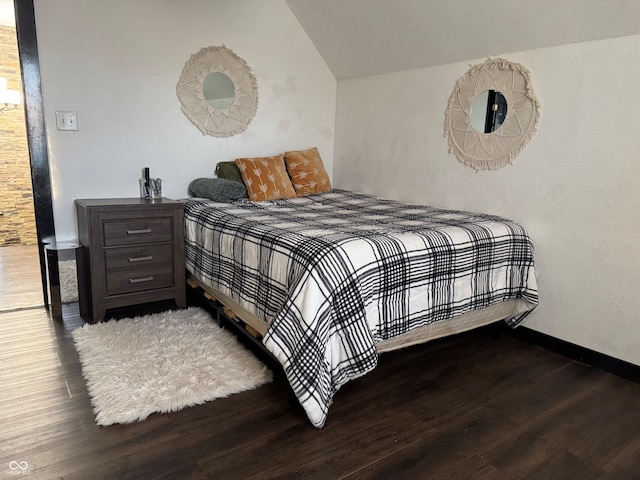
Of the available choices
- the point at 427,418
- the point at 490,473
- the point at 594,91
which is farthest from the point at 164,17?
the point at 490,473

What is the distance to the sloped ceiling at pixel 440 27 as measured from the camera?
6.73 ft

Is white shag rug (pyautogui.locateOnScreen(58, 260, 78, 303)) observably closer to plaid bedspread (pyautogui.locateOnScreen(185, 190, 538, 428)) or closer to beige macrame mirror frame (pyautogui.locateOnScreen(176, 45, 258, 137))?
plaid bedspread (pyautogui.locateOnScreen(185, 190, 538, 428))

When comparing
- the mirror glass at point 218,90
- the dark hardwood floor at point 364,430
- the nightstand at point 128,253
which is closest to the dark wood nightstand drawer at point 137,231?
the nightstand at point 128,253

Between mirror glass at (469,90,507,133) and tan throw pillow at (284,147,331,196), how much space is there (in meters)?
1.24

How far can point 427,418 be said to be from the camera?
1.73 m

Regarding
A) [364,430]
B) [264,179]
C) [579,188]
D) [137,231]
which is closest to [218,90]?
[264,179]

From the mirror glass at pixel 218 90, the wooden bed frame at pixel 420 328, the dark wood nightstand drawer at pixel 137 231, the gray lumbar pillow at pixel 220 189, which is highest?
the mirror glass at pixel 218 90

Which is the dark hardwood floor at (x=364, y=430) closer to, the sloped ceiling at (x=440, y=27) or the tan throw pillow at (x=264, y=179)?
the tan throw pillow at (x=264, y=179)

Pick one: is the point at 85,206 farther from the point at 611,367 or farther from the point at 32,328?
the point at 611,367

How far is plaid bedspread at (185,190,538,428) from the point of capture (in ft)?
5.33

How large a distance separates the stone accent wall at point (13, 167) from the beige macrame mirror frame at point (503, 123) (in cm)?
387

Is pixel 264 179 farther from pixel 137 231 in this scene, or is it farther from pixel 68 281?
pixel 68 281

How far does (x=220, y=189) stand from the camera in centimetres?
289

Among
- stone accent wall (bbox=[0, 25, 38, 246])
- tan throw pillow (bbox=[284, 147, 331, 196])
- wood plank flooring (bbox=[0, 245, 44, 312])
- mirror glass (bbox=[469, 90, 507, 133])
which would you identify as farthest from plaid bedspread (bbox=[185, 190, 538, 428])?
stone accent wall (bbox=[0, 25, 38, 246])
